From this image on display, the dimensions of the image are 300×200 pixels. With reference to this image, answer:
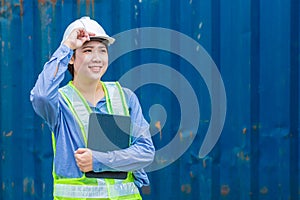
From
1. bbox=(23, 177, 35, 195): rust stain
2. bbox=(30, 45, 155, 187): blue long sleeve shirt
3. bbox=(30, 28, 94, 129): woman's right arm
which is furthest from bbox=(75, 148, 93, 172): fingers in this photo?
bbox=(23, 177, 35, 195): rust stain

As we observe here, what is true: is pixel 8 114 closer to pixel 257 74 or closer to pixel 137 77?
pixel 137 77

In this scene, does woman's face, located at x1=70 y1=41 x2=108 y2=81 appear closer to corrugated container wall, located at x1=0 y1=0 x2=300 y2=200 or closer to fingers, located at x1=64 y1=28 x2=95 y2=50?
fingers, located at x1=64 y1=28 x2=95 y2=50

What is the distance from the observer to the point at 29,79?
436cm

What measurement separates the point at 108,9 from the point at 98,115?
1.95 meters

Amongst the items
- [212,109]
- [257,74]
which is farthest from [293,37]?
[212,109]

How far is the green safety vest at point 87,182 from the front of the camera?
8.29ft

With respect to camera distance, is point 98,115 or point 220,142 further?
point 220,142

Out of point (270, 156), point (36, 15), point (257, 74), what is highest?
point (36, 15)

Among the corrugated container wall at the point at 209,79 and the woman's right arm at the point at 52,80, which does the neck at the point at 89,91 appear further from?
the corrugated container wall at the point at 209,79

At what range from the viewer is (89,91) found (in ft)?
8.62

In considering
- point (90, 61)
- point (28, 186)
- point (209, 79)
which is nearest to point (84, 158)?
point (90, 61)

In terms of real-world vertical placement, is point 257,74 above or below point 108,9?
below

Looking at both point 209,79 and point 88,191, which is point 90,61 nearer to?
point 88,191

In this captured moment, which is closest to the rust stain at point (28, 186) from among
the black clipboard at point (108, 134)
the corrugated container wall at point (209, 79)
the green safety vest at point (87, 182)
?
the corrugated container wall at point (209, 79)
